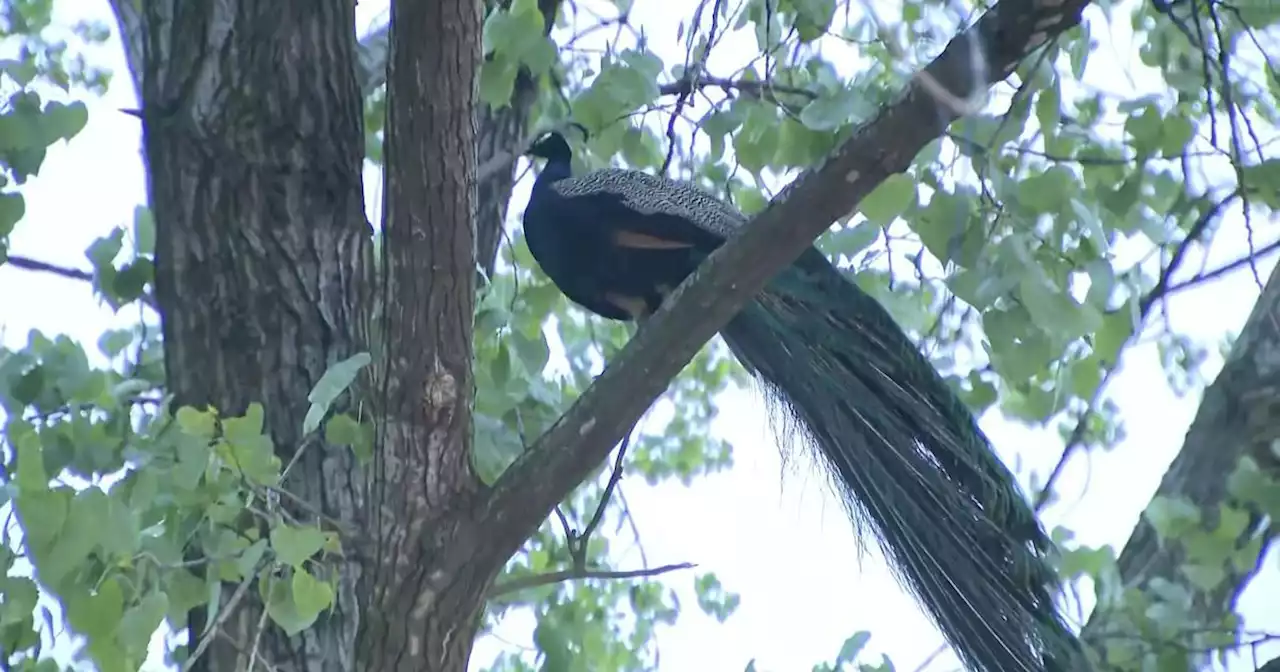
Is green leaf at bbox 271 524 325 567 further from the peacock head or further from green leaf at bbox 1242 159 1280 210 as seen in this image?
the peacock head

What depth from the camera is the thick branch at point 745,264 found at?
3.55ft

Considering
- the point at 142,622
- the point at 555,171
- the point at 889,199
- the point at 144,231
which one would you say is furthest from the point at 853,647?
the point at 555,171

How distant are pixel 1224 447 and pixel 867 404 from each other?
17.3 inches

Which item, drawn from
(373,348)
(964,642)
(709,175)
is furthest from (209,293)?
(964,642)

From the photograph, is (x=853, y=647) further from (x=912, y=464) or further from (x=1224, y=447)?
(x=1224, y=447)

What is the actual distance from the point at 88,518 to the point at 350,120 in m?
0.84

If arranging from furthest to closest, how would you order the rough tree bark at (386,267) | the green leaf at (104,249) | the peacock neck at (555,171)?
the peacock neck at (555,171) < the green leaf at (104,249) < the rough tree bark at (386,267)

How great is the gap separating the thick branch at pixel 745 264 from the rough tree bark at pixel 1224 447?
2.25 ft

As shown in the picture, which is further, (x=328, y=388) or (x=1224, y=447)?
(x=1224, y=447)

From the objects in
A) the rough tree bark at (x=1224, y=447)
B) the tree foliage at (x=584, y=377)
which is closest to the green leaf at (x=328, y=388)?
the tree foliage at (x=584, y=377)

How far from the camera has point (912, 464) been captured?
1.82m

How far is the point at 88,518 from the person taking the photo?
97 centimetres

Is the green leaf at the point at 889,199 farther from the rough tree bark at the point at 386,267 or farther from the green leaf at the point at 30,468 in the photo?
the green leaf at the point at 30,468

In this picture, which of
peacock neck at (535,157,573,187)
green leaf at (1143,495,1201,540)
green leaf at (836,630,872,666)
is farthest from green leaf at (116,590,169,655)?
peacock neck at (535,157,573,187)
